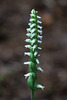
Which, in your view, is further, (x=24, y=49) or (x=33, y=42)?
(x=24, y=49)

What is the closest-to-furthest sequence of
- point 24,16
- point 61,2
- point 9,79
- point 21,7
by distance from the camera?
1. point 9,79
2. point 24,16
3. point 21,7
4. point 61,2

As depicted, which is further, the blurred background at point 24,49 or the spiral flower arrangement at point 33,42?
the blurred background at point 24,49

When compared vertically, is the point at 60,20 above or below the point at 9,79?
above

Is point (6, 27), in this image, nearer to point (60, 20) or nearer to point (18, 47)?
point (18, 47)

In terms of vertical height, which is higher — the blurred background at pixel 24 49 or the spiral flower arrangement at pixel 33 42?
the spiral flower arrangement at pixel 33 42

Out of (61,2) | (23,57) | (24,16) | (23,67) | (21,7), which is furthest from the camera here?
(61,2)

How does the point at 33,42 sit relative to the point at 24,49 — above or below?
above

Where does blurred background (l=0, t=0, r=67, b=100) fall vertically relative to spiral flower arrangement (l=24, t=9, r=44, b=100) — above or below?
below

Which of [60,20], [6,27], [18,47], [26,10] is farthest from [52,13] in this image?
[18,47]
